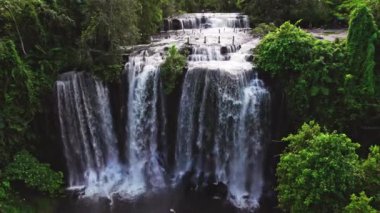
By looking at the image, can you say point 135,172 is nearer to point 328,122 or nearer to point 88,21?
point 88,21

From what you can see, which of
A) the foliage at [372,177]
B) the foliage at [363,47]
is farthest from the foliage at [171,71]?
the foliage at [372,177]

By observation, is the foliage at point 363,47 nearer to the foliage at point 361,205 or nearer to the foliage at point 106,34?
the foliage at point 361,205

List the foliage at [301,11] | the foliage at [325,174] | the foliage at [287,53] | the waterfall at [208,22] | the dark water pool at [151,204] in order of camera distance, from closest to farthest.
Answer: the foliage at [325,174] → the dark water pool at [151,204] → the foliage at [287,53] → the foliage at [301,11] → the waterfall at [208,22]

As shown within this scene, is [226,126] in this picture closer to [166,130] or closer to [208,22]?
[166,130]

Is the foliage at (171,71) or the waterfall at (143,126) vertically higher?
the foliage at (171,71)

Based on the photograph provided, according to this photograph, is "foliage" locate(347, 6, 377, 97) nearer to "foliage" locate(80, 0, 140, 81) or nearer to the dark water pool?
the dark water pool

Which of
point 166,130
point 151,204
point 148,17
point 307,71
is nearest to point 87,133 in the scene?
point 166,130
